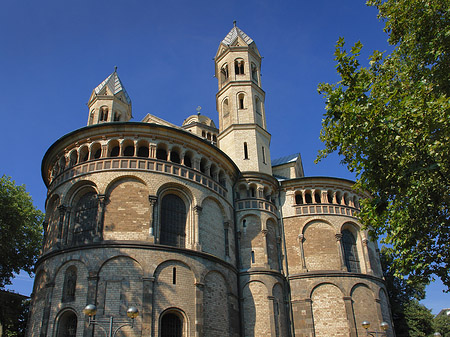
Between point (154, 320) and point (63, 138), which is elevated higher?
point (63, 138)

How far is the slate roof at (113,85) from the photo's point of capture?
3872cm

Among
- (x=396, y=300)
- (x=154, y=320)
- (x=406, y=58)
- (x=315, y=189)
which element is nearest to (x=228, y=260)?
(x=154, y=320)

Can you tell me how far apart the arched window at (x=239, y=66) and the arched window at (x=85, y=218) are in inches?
797

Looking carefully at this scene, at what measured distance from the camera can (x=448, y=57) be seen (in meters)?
15.5

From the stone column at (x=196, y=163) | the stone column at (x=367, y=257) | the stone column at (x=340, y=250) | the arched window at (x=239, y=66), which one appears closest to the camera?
the stone column at (x=196, y=163)

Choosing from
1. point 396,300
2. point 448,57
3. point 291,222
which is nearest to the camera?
point 448,57

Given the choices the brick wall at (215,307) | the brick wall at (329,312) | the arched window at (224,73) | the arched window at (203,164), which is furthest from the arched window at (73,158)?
the brick wall at (329,312)

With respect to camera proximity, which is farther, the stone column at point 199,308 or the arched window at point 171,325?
the stone column at point 199,308

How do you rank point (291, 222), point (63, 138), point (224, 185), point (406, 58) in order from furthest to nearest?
point (291, 222) < point (224, 185) < point (63, 138) < point (406, 58)

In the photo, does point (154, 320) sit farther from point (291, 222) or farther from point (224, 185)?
point (291, 222)

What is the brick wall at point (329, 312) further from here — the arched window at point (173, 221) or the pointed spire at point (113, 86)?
the pointed spire at point (113, 86)

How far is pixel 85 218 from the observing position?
22750 millimetres

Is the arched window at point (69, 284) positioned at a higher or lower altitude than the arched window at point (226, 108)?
lower

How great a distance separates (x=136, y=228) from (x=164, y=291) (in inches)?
141
